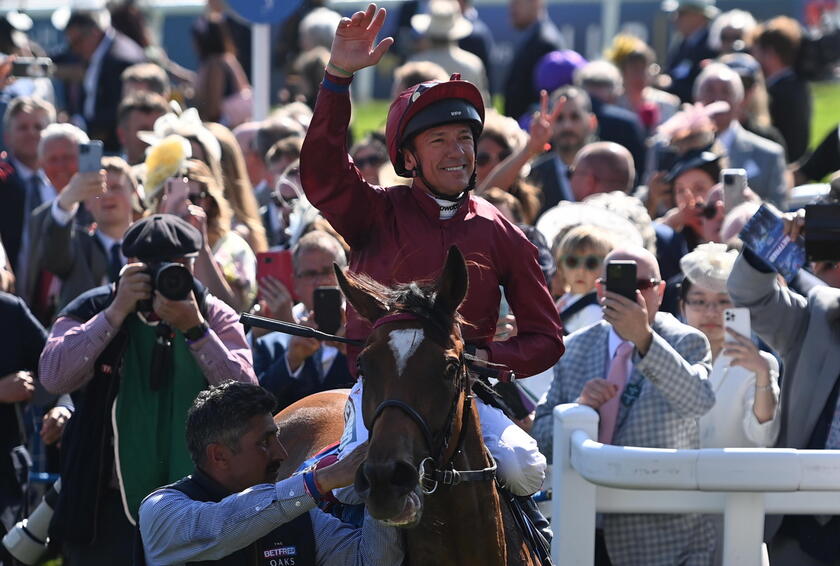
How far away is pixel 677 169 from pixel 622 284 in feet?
11.4

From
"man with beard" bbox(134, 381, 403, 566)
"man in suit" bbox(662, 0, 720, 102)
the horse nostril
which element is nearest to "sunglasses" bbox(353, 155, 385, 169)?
"man with beard" bbox(134, 381, 403, 566)

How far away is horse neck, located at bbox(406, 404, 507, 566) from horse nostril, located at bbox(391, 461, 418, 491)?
41cm

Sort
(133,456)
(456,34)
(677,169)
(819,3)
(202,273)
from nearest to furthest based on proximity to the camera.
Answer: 1. (133,456)
2. (202,273)
3. (677,169)
4. (456,34)
5. (819,3)

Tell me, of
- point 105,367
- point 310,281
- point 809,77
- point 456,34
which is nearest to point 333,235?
point 310,281

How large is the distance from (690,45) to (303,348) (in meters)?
8.62

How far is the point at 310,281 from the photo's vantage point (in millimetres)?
7027

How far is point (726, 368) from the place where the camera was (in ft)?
21.7

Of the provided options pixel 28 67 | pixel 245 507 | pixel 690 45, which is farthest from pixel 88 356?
pixel 690 45

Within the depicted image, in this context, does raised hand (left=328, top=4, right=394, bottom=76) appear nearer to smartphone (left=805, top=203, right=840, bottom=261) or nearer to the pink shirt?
the pink shirt

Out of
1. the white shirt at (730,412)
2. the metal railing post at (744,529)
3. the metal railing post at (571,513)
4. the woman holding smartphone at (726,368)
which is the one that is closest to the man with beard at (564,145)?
the woman holding smartphone at (726,368)

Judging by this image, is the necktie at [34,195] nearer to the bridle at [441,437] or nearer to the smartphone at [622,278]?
the smartphone at [622,278]

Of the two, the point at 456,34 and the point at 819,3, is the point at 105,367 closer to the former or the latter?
the point at 456,34

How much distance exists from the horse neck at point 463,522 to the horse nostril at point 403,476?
41 centimetres

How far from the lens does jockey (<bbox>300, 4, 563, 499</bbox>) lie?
471cm
